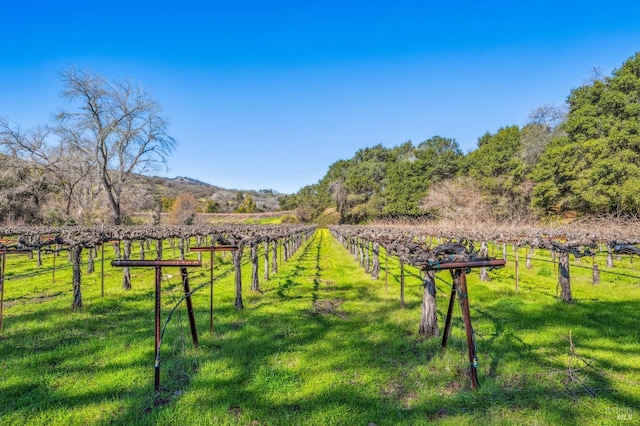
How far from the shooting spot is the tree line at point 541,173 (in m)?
25.8

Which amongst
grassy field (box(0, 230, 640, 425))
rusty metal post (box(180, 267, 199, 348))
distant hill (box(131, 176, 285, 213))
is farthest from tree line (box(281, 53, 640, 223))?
distant hill (box(131, 176, 285, 213))

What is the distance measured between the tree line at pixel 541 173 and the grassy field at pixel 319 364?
77.1 feet

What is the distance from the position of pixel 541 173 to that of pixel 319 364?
3505cm

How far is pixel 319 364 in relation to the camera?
4.86 m

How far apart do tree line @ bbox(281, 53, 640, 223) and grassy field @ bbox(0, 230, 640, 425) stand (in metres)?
23.5

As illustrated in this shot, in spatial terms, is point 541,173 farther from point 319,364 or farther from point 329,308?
point 319,364

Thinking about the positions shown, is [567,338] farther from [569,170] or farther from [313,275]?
[569,170]

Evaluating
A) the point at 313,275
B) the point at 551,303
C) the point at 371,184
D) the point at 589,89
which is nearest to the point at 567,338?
the point at 551,303

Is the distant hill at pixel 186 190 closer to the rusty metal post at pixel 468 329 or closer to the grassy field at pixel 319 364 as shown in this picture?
the grassy field at pixel 319 364

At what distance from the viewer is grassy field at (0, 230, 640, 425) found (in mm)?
3629

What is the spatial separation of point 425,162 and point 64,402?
184ft

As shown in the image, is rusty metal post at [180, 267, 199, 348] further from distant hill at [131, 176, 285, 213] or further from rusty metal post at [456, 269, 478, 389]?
distant hill at [131, 176, 285, 213]

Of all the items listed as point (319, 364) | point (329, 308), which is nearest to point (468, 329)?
point (319, 364)

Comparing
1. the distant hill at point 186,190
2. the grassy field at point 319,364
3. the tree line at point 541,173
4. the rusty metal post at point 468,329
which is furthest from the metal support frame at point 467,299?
the distant hill at point 186,190
